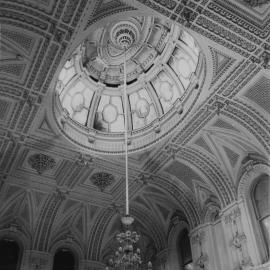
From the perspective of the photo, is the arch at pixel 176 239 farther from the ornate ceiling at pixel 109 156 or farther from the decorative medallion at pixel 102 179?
the decorative medallion at pixel 102 179

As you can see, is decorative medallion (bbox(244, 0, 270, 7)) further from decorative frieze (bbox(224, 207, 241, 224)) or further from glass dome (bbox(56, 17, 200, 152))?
decorative frieze (bbox(224, 207, 241, 224))

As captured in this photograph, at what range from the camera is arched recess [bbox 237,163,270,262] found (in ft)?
37.0

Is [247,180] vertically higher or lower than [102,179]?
lower

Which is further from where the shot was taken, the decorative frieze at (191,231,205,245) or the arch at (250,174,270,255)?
the decorative frieze at (191,231,205,245)

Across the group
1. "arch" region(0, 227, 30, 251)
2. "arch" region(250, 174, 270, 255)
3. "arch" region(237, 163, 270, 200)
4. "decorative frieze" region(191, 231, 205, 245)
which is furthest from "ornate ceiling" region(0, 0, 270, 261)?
"arch" region(250, 174, 270, 255)

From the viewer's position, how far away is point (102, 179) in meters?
14.4

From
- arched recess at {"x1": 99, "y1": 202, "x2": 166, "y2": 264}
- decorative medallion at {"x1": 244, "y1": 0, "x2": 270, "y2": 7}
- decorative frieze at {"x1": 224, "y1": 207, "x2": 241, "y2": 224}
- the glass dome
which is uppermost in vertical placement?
the glass dome

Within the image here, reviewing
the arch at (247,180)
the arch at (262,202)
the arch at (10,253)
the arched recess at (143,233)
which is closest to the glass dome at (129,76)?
the arch at (247,180)

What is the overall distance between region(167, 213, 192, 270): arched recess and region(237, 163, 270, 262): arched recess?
3.74m

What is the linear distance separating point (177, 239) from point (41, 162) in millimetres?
6612

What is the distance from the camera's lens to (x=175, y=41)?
12.1 m

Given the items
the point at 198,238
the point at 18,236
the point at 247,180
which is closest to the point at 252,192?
the point at 247,180

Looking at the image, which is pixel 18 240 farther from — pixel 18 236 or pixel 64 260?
pixel 64 260

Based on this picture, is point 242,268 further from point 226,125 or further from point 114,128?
point 114,128
